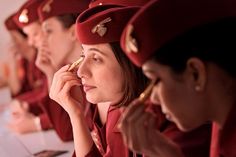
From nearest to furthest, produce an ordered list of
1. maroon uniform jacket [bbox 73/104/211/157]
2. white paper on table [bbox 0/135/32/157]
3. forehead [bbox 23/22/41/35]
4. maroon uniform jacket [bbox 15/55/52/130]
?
maroon uniform jacket [bbox 73/104/211/157] → white paper on table [bbox 0/135/32/157] → forehead [bbox 23/22/41/35] → maroon uniform jacket [bbox 15/55/52/130]

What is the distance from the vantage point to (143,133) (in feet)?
2.23

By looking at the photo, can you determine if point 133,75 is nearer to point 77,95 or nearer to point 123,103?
point 123,103

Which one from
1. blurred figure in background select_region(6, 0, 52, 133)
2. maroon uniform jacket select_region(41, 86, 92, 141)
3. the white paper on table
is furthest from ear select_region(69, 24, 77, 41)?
the white paper on table

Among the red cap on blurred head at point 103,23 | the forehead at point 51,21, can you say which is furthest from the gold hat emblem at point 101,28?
the forehead at point 51,21

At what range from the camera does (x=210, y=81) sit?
2.10 feet

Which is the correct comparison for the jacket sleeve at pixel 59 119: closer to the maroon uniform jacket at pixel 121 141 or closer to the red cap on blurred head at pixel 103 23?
the maroon uniform jacket at pixel 121 141

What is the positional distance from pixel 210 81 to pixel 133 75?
260 millimetres

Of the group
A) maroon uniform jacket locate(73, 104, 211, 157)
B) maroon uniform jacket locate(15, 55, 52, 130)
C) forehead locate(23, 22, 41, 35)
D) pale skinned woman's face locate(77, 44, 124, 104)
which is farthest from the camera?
maroon uniform jacket locate(15, 55, 52, 130)

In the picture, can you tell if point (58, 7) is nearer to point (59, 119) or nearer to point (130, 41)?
point (59, 119)

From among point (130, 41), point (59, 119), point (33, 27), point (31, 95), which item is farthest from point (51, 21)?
point (130, 41)

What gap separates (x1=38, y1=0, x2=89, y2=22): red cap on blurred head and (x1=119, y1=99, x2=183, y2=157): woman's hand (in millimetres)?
687

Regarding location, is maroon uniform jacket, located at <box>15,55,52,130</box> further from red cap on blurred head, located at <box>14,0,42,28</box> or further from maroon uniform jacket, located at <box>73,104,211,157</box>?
maroon uniform jacket, located at <box>73,104,211,157</box>

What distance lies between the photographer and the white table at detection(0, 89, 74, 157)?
4.74ft

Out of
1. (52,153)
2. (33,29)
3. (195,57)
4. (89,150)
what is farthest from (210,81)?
(33,29)
